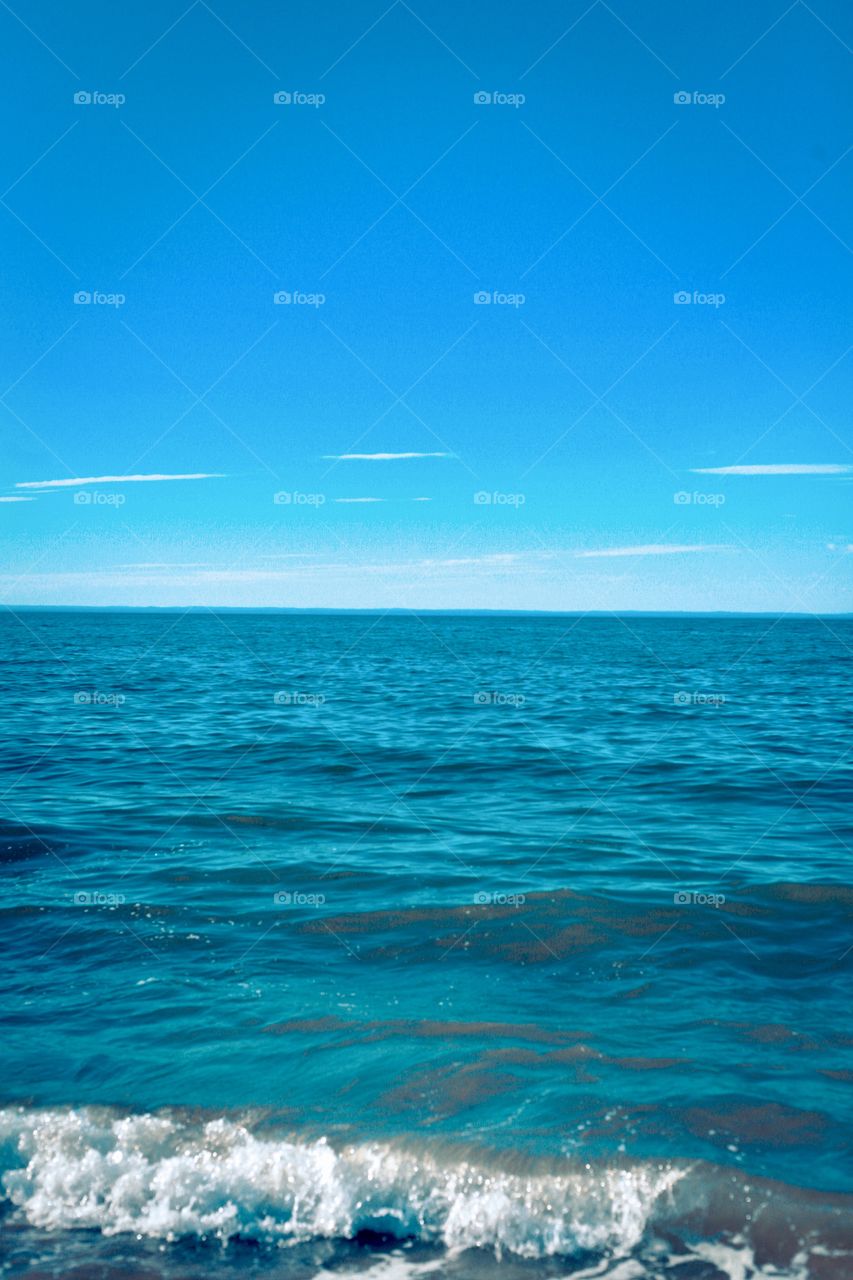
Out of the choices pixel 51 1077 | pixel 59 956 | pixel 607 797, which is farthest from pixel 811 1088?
pixel 607 797

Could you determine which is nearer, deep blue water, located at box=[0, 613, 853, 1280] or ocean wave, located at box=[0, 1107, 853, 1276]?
ocean wave, located at box=[0, 1107, 853, 1276]

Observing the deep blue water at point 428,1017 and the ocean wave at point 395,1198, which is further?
the deep blue water at point 428,1017

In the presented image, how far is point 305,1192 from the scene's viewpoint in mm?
6020

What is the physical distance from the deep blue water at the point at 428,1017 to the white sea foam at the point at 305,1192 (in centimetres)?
2

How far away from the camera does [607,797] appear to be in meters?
16.0

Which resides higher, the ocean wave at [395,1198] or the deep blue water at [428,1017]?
the deep blue water at [428,1017]

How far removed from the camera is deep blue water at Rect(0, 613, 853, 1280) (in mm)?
5809

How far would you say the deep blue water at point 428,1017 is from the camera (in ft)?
19.1

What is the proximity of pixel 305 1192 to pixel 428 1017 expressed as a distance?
A: 2.30 meters

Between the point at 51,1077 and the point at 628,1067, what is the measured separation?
4.55 m

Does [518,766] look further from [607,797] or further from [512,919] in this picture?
[512,919]

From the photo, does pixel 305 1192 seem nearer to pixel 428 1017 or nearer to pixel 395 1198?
pixel 395 1198

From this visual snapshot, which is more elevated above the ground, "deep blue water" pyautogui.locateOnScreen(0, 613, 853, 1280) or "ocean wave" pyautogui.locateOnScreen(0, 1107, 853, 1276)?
"deep blue water" pyautogui.locateOnScreen(0, 613, 853, 1280)

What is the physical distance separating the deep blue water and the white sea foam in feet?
0.06
